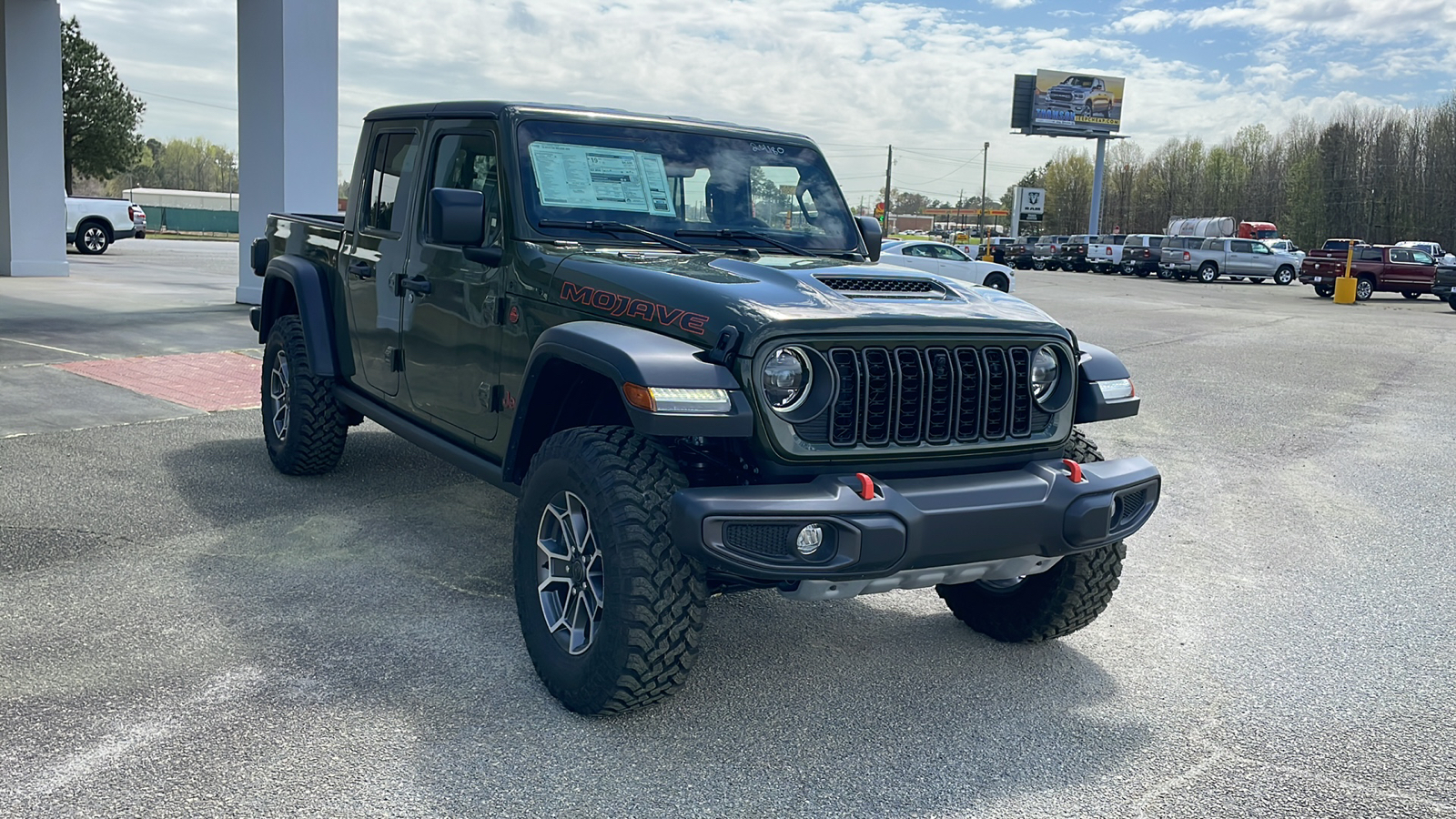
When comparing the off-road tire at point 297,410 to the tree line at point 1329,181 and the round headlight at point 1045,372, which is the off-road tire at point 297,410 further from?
the tree line at point 1329,181

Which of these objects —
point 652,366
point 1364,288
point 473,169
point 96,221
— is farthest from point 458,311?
point 1364,288

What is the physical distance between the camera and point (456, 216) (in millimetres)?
4312

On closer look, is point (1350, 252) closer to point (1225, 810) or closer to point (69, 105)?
point (1225, 810)

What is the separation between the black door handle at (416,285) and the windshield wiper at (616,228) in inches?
30.5

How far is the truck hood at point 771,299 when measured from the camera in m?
3.66

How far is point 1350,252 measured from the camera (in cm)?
3294

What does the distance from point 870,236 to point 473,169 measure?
1.78 meters

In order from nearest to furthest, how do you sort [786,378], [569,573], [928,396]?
[786,378], [928,396], [569,573]

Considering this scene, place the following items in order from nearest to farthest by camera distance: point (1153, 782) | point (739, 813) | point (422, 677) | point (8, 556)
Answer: point (739, 813) → point (1153, 782) → point (422, 677) → point (8, 556)

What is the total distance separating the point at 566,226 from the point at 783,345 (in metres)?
1.39

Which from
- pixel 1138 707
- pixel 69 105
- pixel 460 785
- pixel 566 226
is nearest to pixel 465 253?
pixel 566 226

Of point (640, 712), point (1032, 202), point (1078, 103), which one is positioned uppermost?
point (1078, 103)

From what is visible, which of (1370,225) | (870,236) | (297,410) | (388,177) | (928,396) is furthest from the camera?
(1370,225)

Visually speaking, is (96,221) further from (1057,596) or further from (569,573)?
(1057,596)
